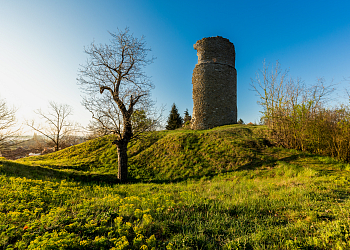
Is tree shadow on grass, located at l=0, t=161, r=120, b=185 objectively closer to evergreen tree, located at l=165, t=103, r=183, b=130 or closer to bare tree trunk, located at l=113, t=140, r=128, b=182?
bare tree trunk, located at l=113, t=140, r=128, b=182

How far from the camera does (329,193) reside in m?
4.50

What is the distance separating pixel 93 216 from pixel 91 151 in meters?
12.4

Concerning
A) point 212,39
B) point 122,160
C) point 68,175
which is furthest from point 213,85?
point 68,175

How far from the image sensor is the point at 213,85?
1825 centimetres

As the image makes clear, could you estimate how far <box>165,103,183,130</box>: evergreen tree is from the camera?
3059 cm

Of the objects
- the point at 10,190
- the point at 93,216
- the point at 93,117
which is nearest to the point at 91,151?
the point at 93,117

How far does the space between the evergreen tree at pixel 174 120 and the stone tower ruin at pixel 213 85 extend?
11.8 meters

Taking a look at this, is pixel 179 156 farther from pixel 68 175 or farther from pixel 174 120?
pixel 174 120

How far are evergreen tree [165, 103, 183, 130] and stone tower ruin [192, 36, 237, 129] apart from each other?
38.6 ft

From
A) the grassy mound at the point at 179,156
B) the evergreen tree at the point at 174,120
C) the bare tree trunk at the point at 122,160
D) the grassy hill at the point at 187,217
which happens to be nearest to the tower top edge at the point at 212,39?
the grassy mound at the point at 179,156

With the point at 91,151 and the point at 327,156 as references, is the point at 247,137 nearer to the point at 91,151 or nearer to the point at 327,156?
the point at 327,156

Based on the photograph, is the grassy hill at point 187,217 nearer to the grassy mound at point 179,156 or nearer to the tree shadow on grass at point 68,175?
the tree shadow on grass at point 68,175

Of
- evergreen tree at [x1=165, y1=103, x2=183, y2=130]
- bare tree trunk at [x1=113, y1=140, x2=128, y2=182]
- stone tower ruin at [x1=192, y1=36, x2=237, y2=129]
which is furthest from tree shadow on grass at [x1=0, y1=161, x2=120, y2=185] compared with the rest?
evergreen tree at [x1=165, y1=103, x2=183, y2=130]

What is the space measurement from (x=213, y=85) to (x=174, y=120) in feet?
46.6
